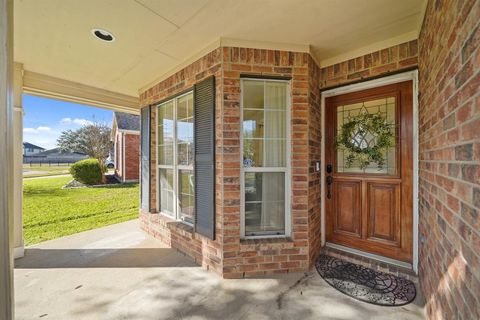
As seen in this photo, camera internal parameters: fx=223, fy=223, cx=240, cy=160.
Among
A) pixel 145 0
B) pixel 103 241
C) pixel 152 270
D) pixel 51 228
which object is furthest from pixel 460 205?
pixel 51 228

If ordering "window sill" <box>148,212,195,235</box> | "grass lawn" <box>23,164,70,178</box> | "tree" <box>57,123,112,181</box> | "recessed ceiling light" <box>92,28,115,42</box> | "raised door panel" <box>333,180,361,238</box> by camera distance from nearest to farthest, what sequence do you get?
"recessed ceiling light" <box>92,28,115,42</box> → "raised door panel" <box>333,180,361,238</box> → "window sill" <box>148,212,195,235</box> → "tree" <box>57,123,112,181</box> → "grass lawn" <box>23,164,70,178</box>

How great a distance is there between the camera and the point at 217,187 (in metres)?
2.66

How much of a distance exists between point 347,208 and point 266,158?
129 cm

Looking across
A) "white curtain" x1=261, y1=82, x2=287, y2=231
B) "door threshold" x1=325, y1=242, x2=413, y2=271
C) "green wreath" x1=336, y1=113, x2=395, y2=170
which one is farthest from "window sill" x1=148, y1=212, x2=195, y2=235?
"green wreath" x1=336, y1=113, x2=395, y2=170

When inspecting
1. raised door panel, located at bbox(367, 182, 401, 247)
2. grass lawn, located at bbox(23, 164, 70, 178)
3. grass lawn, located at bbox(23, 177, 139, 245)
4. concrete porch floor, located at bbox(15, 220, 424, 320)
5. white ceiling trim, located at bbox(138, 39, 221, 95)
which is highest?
white ceiling trim, located at bbox(138, 39, 221, 95)

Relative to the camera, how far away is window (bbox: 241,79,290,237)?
2.75m

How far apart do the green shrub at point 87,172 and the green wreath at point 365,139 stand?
1202cm

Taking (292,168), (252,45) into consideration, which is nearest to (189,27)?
(252,45)

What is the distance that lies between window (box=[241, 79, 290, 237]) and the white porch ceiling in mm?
619

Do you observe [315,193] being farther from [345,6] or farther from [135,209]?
[135,209]

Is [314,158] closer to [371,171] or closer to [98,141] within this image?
[371,171]

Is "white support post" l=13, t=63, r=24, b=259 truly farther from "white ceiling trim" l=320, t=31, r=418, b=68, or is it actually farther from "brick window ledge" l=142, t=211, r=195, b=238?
"white ceiling trim" l=320, t=31, r=418, b=68

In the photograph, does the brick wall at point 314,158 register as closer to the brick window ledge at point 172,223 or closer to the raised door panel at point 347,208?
the raised door panel at point 347,208

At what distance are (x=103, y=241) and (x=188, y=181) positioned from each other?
1.80 metres
